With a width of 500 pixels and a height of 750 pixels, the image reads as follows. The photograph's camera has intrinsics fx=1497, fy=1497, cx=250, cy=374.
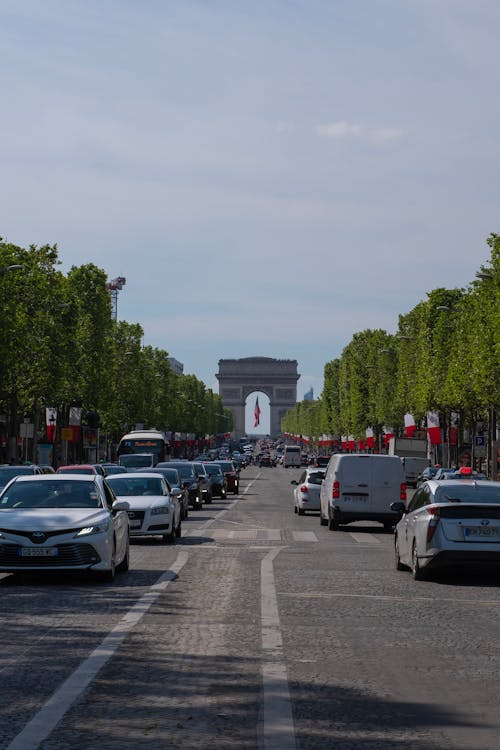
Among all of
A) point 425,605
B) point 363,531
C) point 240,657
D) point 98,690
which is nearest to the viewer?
point 98,690

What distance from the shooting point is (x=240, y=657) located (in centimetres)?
1177

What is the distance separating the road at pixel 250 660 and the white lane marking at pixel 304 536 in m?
8.46

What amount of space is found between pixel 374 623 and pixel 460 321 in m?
59.7

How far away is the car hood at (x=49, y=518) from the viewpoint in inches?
736

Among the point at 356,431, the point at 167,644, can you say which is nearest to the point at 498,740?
the point at 167,644

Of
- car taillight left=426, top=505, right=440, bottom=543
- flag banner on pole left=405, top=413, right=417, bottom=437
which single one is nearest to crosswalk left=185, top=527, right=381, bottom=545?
car taillight left=426, top=505, right=440, bottom=543

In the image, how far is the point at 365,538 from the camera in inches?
1267

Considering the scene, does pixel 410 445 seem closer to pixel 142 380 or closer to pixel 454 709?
pixel 142 380

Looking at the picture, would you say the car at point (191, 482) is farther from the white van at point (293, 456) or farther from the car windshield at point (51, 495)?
the white van at point (293, 456)

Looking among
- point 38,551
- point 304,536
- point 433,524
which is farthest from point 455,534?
point 304,536

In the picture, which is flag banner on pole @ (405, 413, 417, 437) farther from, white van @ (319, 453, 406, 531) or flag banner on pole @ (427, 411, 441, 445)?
white van @ (319, 453, 406, 531)

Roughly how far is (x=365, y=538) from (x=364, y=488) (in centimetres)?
289

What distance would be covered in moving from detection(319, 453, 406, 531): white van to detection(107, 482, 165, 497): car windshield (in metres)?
5.64

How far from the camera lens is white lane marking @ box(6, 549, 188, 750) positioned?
8219 millimetres
